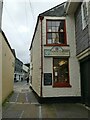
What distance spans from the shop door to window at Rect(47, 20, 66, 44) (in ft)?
7.09

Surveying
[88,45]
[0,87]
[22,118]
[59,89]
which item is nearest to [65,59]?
[59,89]

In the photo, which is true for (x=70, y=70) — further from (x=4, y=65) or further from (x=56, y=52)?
(x=4, y=65)

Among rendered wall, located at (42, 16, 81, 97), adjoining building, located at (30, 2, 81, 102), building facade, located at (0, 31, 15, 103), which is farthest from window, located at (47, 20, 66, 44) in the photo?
building facade, located at (0, 31, 15, 103)

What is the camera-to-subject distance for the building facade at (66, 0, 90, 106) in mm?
10500

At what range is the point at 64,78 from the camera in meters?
12.6

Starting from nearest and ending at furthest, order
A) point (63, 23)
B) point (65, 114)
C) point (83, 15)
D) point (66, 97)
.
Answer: point (65, 114), point (83, 15), point (66, 97), point (63, 23)

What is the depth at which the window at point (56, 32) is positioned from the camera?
12.9 m

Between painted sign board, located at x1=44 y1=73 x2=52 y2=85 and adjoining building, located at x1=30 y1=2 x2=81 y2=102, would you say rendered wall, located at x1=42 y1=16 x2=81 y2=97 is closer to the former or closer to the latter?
adjoining building, located at x1=30 y1=2 x2=81 y2=102

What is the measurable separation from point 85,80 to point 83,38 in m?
2.44

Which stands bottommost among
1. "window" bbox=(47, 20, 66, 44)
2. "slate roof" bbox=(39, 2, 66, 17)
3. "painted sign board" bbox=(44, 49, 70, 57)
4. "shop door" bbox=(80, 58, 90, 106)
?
"shop door" bbox=(80, 58, 90, 106)

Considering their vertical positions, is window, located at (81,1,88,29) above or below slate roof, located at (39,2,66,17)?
below

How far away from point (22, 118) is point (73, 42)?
664cm

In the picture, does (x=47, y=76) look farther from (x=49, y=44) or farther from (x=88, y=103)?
(x=88, y=103)

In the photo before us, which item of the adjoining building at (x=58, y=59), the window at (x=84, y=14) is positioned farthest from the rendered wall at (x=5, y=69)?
the window at (x=84, y=14)
